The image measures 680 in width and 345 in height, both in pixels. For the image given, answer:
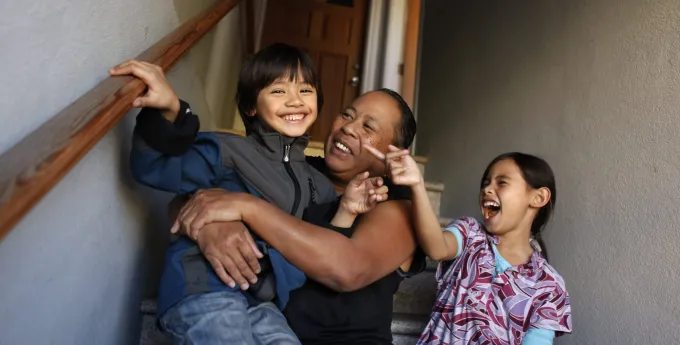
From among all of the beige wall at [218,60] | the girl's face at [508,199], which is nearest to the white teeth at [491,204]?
the girl's face at [508,199]

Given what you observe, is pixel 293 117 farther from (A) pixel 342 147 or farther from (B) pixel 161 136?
(B) pixel 161 136

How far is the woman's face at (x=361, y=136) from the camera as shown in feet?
5.03

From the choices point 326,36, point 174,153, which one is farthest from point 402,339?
point 326,36

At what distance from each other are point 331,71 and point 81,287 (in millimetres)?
3268

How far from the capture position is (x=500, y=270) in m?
1.56

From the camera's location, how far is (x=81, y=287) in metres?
1.03

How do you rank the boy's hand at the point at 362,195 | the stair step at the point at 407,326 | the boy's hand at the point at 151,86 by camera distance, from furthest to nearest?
the stair step at the point at 407,326 < the boy's hand at the point at 362,195 < the boy's hand at the point at 151,86

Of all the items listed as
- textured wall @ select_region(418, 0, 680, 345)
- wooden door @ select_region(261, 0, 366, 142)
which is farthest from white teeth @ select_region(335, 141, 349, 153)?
wooden door @ select_region(261, 0, 366, 142)

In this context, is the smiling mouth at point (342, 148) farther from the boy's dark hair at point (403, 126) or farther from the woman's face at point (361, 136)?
the boy's dark hair at point (403, 126)

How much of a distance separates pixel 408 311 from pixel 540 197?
63cm

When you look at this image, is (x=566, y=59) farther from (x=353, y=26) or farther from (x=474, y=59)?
(x=353, y=26)

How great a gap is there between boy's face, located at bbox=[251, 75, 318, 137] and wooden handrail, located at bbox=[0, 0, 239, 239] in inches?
13.3

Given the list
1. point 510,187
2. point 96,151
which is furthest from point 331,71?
point 96,151

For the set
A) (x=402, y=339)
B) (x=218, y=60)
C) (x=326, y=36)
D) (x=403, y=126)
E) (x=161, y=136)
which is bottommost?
(x=402, y=339)
